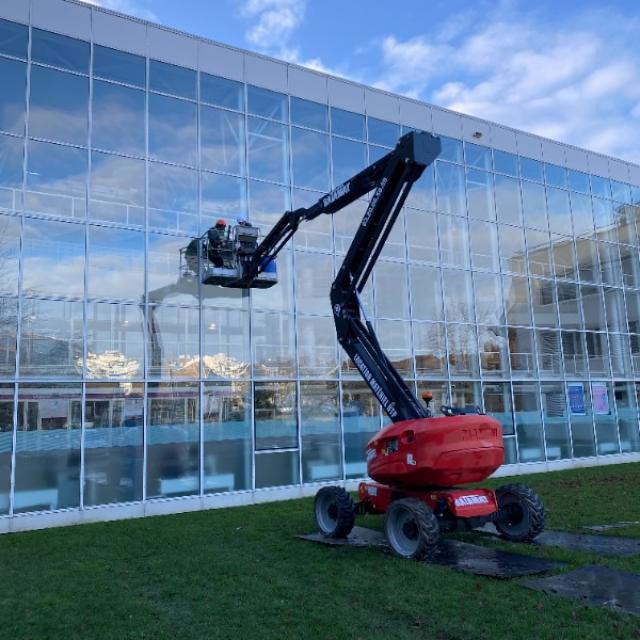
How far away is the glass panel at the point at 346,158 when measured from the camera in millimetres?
20281

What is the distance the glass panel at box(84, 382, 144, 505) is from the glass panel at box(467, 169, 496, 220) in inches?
531

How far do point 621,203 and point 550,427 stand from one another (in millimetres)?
11001

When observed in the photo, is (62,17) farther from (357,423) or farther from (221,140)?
(357,423)

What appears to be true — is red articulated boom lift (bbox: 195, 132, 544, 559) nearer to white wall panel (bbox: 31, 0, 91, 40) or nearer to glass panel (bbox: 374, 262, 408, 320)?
glass panel (bbox: 374, 262, 408, 320)

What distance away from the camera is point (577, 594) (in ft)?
26.7

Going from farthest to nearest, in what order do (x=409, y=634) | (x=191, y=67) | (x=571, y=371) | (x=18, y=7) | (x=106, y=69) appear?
(x=571, y=371) < (x=191, y=67) < (x=106, y=69) < (x=18, y=7) < (x=409, y=634)

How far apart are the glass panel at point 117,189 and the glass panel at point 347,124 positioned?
6.46 metres

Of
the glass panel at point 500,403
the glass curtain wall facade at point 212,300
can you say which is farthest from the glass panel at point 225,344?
the glass panel at point 500,403

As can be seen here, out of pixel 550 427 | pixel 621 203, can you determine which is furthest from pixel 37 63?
pixel 621 203

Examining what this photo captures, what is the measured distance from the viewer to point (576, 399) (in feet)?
78.6

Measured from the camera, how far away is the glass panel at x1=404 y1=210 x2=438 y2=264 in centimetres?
2134

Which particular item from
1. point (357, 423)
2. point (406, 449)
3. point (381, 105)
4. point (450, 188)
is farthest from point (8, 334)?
point (450, 188)

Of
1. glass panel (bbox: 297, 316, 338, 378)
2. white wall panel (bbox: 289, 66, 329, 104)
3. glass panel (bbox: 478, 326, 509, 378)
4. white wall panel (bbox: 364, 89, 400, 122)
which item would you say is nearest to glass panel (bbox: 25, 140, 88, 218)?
glass panel (bbox: 297, 316, 338, 378)

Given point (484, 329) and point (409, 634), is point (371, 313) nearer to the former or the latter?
point (484, 329)
